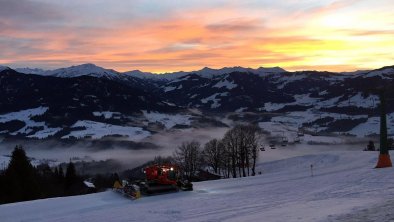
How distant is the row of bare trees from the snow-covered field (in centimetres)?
6578

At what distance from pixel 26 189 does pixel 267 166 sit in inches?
2760

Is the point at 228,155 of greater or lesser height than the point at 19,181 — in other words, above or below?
below

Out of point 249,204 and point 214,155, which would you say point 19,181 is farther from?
point 214,155

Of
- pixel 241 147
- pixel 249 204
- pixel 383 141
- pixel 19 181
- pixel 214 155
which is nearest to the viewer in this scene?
pixel 249 204

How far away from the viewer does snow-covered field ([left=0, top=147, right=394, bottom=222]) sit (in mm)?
A: 19516

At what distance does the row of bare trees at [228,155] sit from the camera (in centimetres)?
10412

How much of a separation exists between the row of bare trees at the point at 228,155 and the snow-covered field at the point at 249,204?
65778 mm

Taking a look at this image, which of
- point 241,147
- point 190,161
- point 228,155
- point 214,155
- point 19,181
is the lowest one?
point 190,161

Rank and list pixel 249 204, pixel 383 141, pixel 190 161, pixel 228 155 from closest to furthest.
Answer: pixel 249 204, pixel 383 141, pixel 228 155, pixel 190 161

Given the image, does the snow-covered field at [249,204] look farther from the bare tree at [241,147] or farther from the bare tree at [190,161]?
the bare tree at [190,161]

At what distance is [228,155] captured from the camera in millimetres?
107250

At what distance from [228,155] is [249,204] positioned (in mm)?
83330

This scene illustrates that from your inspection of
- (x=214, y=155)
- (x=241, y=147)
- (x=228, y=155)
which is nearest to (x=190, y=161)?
(x=214, y=155)

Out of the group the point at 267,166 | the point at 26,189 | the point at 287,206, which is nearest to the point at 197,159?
the point at 267,166
